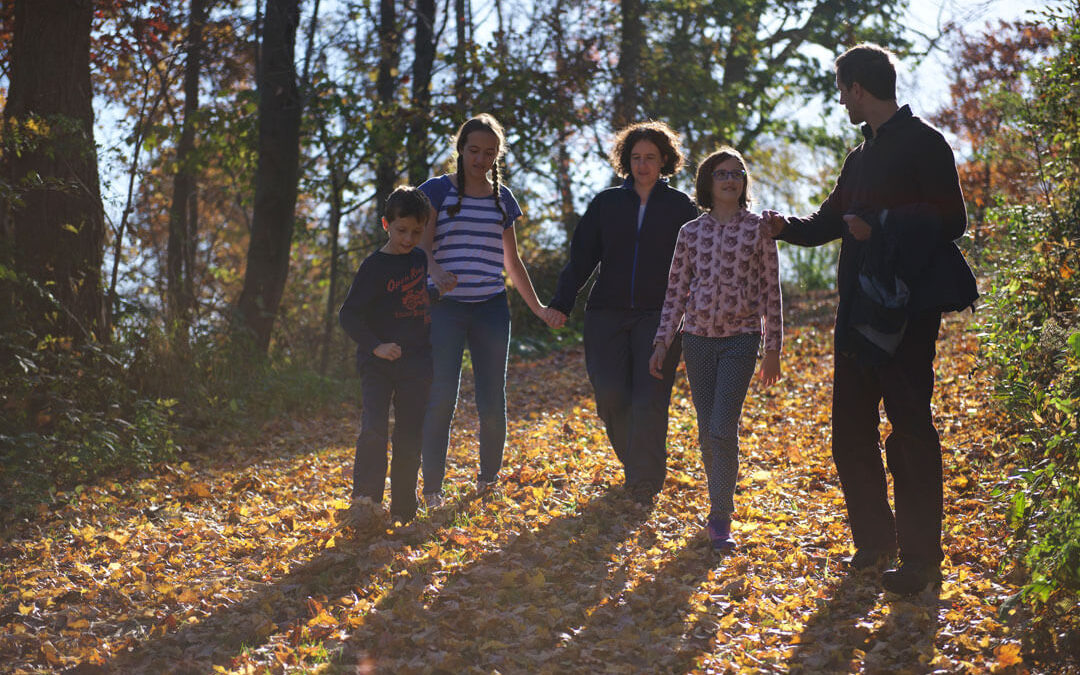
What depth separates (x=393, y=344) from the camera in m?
5.51

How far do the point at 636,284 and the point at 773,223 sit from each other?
1528mm

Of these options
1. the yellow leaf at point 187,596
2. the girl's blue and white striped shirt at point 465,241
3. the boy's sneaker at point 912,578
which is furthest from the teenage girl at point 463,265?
the boy's sneaker at point 912,578

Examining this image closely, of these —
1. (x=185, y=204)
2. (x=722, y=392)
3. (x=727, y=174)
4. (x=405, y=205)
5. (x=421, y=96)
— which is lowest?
(x=722, y=392)

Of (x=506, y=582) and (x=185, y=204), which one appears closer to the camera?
(x=506, y=582)

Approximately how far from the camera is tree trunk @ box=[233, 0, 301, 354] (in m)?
12.2

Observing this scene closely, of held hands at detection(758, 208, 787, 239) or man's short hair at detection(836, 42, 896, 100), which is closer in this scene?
man's short hair at detection(836, 42, 896, 100)

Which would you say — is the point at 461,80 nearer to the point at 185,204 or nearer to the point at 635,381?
the point at 185,204

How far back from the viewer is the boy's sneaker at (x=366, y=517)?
18.7ft

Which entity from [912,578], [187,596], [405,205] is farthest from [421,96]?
[912,578]

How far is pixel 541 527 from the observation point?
19.9ft

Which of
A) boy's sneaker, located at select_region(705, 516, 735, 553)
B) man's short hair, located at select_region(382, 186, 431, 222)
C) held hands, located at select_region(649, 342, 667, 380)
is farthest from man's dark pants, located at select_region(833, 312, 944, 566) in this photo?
man's short hair, located at select_region(382, 186, 431, 222)

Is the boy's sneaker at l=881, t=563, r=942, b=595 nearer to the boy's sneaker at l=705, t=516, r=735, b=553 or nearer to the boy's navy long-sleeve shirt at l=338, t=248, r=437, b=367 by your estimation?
the boy's sneaker at l=705, t=516, r=735, b=553

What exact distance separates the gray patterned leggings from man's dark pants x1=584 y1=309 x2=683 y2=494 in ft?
2.27

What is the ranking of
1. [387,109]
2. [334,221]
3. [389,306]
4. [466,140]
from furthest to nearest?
[334,221]
[387,109]
[466,140]
[389,306]
